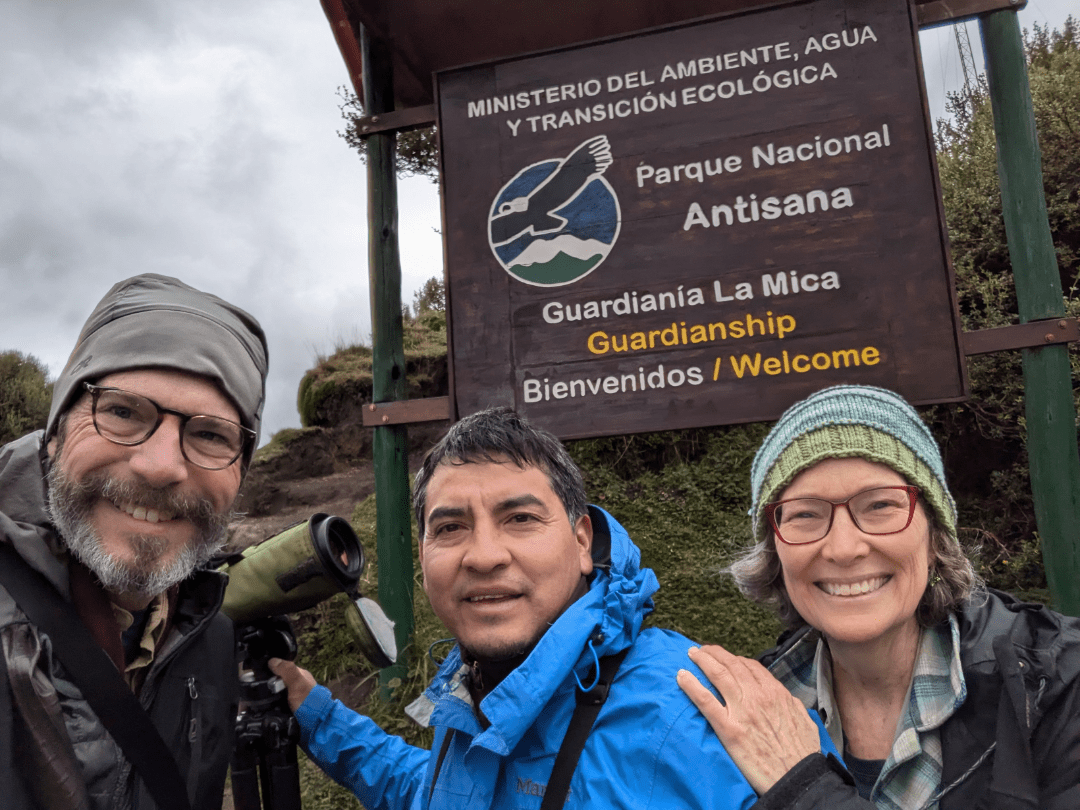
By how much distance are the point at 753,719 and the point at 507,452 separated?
35.5 inches

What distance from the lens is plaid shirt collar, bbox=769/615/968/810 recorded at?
1802 mm

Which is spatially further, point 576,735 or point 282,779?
point 282,779

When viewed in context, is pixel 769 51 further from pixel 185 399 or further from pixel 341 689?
pixel 341 689

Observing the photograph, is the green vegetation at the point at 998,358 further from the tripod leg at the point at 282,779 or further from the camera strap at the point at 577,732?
the tripod leg at the point at 282,779

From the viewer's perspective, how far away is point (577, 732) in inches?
64.0

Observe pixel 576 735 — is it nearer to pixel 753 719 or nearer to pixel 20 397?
pixel 753 719

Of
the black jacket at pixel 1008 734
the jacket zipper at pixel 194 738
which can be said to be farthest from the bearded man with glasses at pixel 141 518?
the black jacket at pixel 1008 734

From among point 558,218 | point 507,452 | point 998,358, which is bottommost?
point 507,452

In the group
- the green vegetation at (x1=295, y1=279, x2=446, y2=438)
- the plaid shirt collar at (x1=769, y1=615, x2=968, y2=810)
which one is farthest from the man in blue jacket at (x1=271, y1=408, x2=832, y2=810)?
the green vegetation at (x1=295, y1=279, x2=446, y2=438)

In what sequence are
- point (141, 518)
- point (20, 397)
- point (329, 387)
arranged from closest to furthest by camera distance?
point (141, 518), point (329, 387), point (20, 397)

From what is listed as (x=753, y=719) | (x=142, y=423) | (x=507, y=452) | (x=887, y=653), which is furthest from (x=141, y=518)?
(x=887, y=653)

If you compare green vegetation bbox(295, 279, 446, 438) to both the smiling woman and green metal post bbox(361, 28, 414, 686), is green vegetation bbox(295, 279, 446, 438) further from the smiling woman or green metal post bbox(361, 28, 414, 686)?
the smiling woman

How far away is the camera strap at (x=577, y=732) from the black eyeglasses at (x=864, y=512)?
0.66 meters

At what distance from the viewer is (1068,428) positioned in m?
3.10
